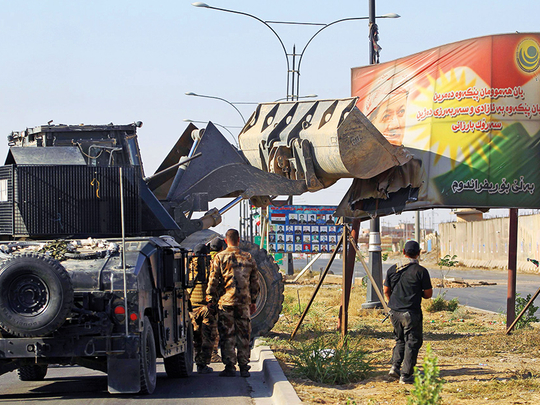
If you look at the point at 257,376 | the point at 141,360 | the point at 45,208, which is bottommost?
the point at 257,376

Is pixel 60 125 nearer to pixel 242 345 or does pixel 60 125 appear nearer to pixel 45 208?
pixel 45 208

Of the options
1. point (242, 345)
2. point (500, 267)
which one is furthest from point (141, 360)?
point (500, 267)

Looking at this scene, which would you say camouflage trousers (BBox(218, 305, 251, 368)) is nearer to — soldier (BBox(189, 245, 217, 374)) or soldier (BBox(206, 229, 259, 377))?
soldier (BBox(206, 229, 259, 377))

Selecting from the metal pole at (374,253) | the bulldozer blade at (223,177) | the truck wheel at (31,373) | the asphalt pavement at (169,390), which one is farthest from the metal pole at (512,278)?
the truck wheel at (31,373)

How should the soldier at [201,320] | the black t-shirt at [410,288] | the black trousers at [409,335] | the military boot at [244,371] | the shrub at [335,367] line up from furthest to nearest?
the soldier at [201,320]
the military boot at [244,371]
the shrub at [335,367]
the black t-shirt at [410,288]
the black trousers at [409,335]

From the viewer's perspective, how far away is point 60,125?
13.0 metres

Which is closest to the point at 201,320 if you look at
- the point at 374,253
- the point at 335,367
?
the point at 335,367

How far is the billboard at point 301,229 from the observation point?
3225cm

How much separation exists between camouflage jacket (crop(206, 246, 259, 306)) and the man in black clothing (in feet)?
6.14

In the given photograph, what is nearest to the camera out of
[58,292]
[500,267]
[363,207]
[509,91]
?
[58,292]

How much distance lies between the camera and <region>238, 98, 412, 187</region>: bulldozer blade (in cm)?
1327

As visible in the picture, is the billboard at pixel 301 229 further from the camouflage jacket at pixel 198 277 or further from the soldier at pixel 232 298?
the soldier at pixel 232 298

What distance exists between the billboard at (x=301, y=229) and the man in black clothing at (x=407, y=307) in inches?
876

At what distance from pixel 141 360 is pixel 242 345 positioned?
86.2 inches
